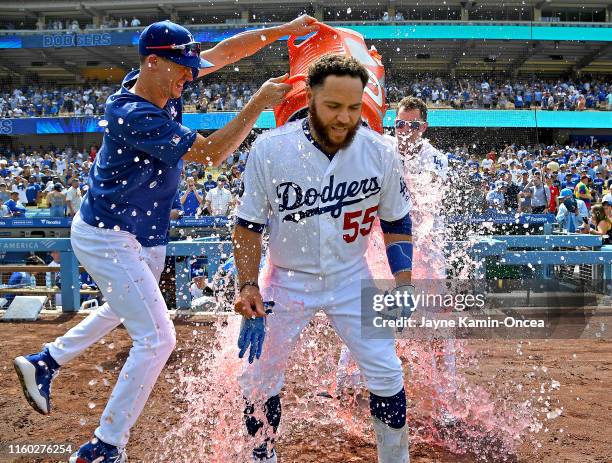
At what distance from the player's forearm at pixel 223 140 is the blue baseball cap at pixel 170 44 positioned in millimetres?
408

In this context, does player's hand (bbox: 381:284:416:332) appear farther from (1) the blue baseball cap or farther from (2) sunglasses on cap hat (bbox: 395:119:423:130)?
(2) sunglasses on cap hat (bbox: 395:119:423:130)

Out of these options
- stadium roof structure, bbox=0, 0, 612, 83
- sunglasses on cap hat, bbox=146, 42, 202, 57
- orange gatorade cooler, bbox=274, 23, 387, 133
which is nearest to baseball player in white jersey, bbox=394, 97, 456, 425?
orange gatorade cooler, bbox=274, 23, 387, 133

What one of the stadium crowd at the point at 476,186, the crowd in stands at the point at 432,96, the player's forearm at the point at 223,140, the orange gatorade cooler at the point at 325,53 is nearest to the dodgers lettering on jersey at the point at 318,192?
the player's forearm at the point at 223,140

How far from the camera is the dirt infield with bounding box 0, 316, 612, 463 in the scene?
12.2ft

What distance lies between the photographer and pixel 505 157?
72.3ft

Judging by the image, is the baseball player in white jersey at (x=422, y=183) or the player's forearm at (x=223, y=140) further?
the baseball player in white jersey at (x=422, y=183)

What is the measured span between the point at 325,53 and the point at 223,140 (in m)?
1.47

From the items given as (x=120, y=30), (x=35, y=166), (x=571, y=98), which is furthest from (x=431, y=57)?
(x=35, y=166)

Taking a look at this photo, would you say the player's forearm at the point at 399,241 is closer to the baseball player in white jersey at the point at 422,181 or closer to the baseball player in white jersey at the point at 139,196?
the baseball player in white jersey at the point at 139,196

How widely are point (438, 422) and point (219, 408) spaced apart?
60.2 inches

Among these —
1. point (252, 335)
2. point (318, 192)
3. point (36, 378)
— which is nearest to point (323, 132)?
point (318, 192)

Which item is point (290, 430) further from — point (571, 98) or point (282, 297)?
point (571, 98)

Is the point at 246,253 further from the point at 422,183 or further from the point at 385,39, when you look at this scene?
the point at 385,39

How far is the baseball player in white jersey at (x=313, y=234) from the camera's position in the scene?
2955 millimetres
